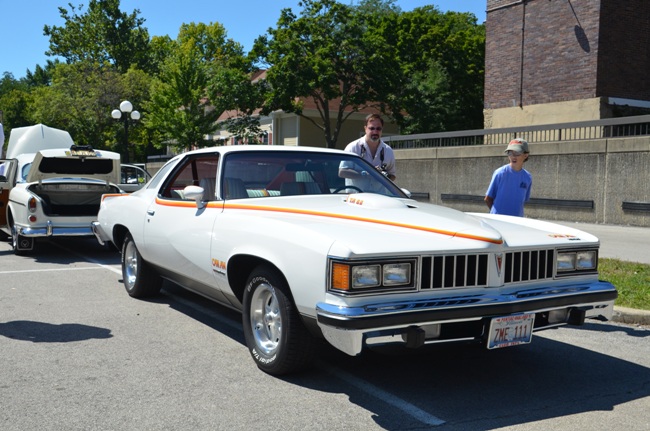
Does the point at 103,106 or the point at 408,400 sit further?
the point at 103,106

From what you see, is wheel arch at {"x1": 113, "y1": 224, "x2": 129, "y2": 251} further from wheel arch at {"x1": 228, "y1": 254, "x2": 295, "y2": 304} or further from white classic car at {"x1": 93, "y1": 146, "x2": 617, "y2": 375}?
wheel arch at {"x1": 228, "y1": 254, "x2": 295, "y2": 304}

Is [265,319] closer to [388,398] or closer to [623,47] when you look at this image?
→ [388,398]

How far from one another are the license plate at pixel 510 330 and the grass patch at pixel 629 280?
293cm

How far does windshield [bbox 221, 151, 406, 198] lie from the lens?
5.52 meters

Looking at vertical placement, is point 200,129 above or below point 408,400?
above

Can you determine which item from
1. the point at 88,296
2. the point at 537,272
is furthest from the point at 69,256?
the point at 537,272

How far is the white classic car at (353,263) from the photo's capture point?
3930mm

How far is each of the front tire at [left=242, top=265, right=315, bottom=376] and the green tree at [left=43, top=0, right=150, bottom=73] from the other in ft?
232

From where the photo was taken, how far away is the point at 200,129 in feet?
143

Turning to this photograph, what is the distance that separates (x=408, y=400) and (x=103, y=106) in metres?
48.9

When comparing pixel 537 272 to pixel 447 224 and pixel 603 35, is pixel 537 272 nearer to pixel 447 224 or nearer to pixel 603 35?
pixel 447 224

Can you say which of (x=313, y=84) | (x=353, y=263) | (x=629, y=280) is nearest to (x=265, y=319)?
(x=353, y=263)

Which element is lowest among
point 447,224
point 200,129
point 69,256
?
point 69,256

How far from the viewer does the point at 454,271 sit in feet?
13.5
